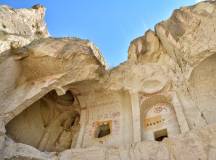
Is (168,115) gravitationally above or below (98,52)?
below

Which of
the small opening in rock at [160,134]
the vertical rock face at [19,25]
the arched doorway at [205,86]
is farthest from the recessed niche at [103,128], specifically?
the vertical rock face at [19,25]

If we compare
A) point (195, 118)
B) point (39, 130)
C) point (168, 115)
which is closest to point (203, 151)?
point (195, 118)

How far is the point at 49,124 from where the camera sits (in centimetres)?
1412

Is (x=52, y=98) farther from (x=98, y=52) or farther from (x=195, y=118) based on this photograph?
(x=195, y=118)

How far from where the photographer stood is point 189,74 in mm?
12312

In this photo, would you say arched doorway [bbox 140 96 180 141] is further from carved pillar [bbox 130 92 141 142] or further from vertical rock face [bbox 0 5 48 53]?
vertical rock face [bbox 0 5 48 53]

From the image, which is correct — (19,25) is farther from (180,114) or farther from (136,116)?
(180,114)

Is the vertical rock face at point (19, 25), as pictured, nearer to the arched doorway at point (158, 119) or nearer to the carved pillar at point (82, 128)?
the carved pillar at point (82, 128)

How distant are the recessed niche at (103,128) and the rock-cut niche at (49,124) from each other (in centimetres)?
123

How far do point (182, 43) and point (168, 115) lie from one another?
3.55m

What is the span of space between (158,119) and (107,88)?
3071 mm

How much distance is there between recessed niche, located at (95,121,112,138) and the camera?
12.5 metres

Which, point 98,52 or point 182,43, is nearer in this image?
point 182,43

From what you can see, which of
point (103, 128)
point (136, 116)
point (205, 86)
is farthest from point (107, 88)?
point (205, 86)
